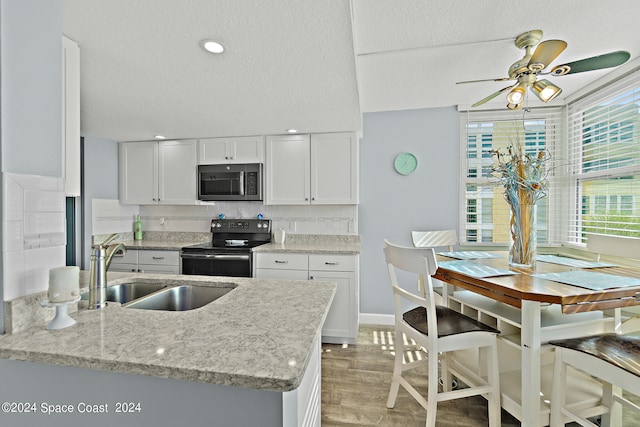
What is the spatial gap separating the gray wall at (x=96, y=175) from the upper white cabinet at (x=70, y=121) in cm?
223

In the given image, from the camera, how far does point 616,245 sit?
1.96 m

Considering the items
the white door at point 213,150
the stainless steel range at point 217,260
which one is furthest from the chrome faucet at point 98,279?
Answer: the white door at point 213,150

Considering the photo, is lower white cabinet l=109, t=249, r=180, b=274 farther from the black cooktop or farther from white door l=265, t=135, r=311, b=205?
white door l=265, t=135, r=311, b=205

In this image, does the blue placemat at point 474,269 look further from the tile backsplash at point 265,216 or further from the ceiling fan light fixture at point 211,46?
the ceiling fan light fixture at point 211,46

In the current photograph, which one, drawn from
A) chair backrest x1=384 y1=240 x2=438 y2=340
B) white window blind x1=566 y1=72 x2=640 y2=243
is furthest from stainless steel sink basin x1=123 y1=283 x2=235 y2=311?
white window blind x1=566 y1=72 x2=640 y2=243

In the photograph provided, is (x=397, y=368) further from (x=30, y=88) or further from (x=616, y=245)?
(x=30, y=88)

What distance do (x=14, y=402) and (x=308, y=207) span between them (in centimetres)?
278

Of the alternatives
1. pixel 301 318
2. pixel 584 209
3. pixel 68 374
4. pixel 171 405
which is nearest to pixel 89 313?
pixel 68 374

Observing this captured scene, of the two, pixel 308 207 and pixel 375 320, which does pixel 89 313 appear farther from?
pixel 375 320

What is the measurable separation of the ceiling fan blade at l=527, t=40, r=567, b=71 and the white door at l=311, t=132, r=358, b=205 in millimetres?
1610

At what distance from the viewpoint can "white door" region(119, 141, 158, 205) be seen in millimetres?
3486

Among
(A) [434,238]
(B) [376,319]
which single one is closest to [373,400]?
(B) [376,319]

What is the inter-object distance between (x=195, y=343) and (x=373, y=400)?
1.67 m

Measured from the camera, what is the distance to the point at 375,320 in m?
3.39
